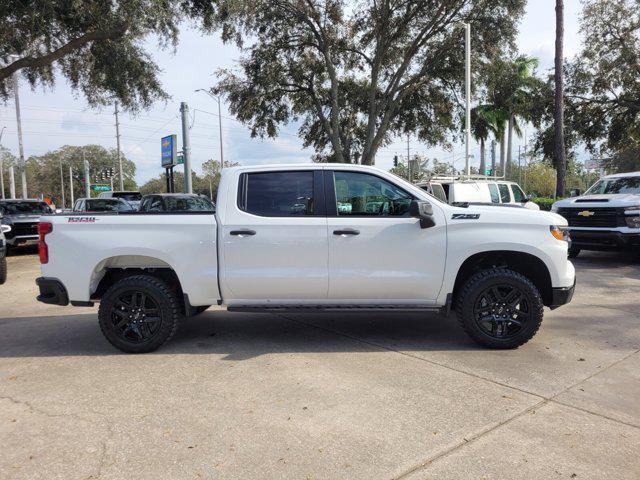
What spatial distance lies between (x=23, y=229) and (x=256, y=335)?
1187 centimetres

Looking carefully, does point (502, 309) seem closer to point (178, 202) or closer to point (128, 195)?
point (178, 202)

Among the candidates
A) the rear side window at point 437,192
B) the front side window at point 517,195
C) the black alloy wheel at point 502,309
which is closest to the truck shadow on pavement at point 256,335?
the black alloy wheel at point 502,309

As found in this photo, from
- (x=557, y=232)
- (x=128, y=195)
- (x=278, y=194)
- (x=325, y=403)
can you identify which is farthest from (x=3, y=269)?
(x=128, y=195)

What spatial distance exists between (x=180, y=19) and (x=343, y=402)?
15.0 meters

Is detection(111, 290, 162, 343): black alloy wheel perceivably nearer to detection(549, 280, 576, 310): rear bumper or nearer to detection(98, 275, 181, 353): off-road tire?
detection(98, 275, 181, 353): off-road tire

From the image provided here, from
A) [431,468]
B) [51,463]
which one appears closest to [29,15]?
[51,463]

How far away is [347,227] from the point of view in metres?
4.89

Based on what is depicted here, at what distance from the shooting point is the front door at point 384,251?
4.89 m

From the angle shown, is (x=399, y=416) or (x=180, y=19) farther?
(x=180, y=19)

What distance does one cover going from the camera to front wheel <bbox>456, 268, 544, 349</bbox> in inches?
193

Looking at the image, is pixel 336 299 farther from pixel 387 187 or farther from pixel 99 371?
pixel 99 371

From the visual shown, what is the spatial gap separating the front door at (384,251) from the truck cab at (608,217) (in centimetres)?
697

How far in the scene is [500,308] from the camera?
4973mm

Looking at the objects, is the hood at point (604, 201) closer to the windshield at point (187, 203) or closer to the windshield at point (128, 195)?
the windshield at point (187, 203)
